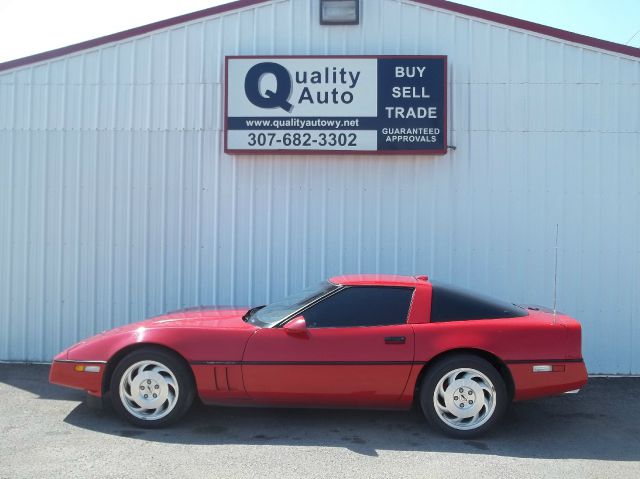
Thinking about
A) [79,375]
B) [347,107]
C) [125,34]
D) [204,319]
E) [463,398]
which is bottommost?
[463,398]

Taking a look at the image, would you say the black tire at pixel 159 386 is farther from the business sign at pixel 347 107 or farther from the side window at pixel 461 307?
the business sign at pixel 347 107

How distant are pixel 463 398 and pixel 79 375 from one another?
10.4 feet

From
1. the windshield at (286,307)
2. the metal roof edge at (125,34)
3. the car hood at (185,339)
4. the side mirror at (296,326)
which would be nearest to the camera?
the side mirror at (296,326)

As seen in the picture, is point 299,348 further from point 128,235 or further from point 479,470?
point 128,235

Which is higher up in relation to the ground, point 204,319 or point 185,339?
point 204,319

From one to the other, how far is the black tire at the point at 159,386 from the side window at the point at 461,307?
2108 mm

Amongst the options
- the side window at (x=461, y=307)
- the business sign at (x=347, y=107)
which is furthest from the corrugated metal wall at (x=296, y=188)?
the side window at (x=461, y=307)

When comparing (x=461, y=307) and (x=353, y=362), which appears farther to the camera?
(x=461, y=307)

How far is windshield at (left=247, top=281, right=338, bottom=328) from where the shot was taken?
545 centimetres

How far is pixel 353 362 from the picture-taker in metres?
5.18

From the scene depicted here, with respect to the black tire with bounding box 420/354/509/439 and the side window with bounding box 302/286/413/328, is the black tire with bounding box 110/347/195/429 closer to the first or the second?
the side window with bounding box 302/286/413/328

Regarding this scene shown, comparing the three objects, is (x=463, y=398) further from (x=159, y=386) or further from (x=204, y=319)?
(x=159, y=386)

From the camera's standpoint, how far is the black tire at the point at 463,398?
5172 millimetres

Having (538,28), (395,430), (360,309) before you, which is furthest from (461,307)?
(538,28)
